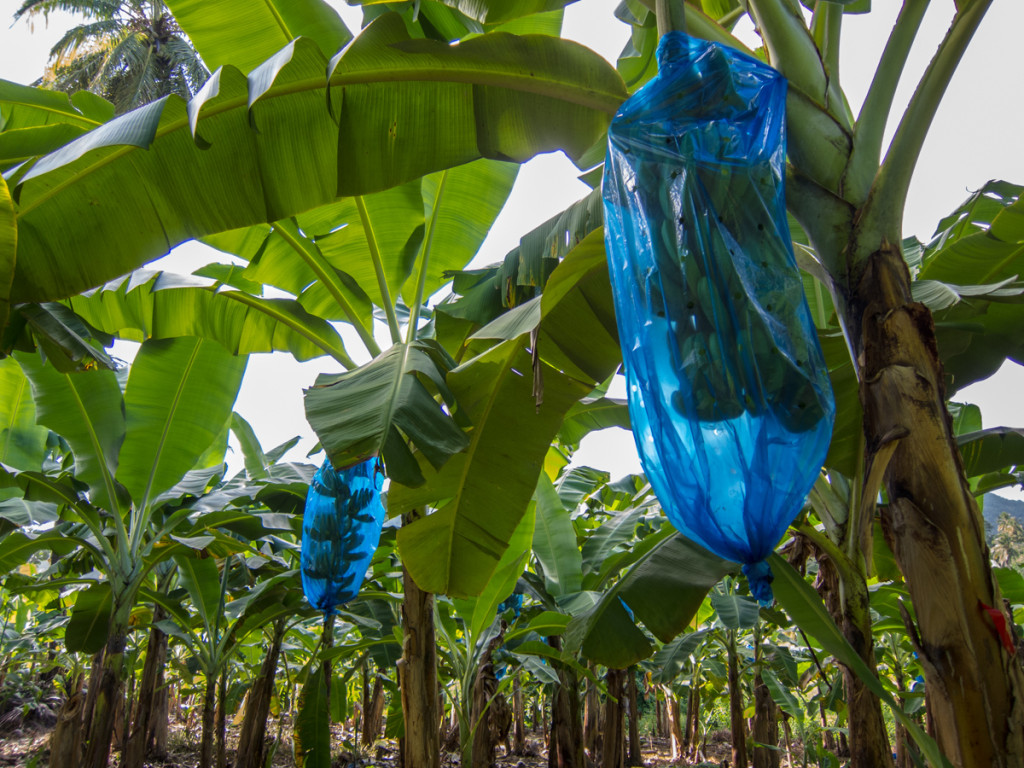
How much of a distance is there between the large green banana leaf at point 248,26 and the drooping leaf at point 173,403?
156cm

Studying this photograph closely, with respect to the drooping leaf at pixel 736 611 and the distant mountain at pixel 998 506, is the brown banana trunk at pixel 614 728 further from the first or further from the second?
the distant mountain at pixel 998 506

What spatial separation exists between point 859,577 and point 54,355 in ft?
8.63

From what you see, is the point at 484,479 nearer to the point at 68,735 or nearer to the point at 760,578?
the point at 760,578

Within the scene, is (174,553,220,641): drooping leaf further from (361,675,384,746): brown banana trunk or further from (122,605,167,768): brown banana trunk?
(361,675,384,746): brown banana trunk

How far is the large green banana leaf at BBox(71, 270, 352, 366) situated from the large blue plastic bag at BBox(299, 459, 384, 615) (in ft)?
2.56

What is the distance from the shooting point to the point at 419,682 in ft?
7.55

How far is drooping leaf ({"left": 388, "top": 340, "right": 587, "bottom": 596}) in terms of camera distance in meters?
2.14

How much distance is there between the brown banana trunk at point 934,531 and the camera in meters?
0.96

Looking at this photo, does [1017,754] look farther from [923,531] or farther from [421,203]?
[421,203]

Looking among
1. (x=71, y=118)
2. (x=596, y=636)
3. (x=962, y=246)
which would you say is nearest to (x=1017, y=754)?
(x=596, y=636)

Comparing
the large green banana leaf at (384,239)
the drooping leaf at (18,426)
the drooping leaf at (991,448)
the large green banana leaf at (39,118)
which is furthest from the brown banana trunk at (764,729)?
the drooping leaf at (18,426)

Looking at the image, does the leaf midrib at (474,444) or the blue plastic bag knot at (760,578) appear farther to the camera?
the leaf midrib at (474,444)

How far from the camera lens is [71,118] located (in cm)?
228

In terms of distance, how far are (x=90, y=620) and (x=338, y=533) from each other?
10.0 feet
